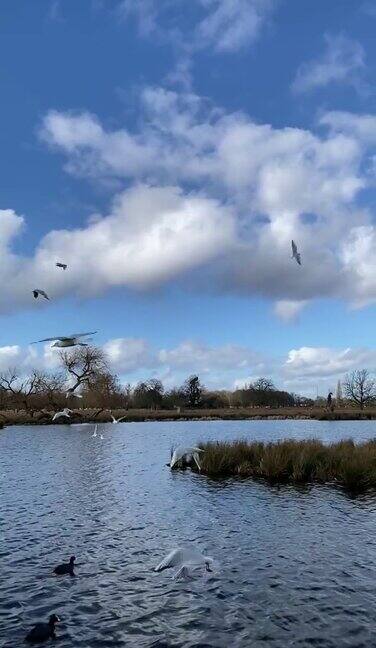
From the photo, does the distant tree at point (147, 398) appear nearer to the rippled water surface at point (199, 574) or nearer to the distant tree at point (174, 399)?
the distant tree at point (174, 399)

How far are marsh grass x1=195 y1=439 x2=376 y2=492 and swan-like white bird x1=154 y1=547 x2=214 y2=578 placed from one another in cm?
1063

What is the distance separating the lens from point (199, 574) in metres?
10.6

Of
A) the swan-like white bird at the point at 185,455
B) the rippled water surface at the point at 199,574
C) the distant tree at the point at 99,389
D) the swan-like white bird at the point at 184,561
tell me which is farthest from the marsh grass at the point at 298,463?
the distant tree at the point at 99,389

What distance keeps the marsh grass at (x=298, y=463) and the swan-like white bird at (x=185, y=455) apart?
1.12 ft

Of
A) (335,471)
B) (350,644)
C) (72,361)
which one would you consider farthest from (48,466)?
(72,361)

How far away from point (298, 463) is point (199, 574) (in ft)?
41.5

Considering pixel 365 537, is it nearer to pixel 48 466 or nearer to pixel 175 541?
pixel 175 541

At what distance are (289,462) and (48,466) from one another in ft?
39.8

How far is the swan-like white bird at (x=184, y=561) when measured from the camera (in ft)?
35.6

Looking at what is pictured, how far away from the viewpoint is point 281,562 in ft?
37.8

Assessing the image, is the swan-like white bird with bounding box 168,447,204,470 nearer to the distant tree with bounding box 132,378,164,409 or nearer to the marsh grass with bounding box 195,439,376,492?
the marsh grass with bounding box 195,439,376,492

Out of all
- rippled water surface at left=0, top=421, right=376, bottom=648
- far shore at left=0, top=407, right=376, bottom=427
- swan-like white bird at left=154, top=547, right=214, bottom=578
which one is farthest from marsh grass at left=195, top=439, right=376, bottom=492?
far shore at left=0, top=407, right=376, bottom=427

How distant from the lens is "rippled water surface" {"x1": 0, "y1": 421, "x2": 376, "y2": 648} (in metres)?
8.24

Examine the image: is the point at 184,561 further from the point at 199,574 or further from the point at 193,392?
the point at 193,392
